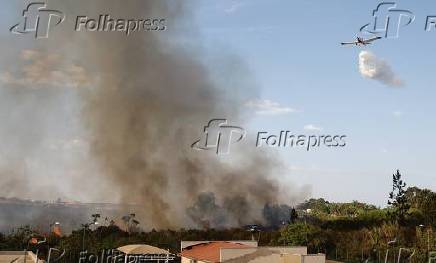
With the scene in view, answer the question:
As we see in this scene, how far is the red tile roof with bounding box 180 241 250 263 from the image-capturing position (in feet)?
95.2

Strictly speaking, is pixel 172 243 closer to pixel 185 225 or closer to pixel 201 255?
pixel 201 255

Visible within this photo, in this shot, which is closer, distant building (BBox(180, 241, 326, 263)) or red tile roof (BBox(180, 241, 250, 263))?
distant building (BBox(180, 241, 326, 263))

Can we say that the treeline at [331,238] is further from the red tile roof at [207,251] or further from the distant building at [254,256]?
the distant building at [254,256]

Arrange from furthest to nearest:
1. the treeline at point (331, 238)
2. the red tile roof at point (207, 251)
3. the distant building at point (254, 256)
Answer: the treeline at point (331, 238), the red tile roof at point (207, 251), the distant building at point (254, 256)

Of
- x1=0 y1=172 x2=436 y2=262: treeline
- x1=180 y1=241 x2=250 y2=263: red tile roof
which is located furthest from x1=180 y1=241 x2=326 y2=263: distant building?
x1=0 y1=172 x2=436 y2=262: treeline

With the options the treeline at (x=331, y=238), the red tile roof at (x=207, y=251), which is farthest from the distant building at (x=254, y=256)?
the treeline at (x=331, y=238)

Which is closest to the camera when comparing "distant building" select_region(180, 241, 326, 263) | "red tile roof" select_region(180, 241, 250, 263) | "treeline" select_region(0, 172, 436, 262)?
"distant building" select_region(180, 241, 326, 263)

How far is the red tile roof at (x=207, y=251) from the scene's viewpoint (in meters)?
29.0

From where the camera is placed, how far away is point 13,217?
420 feet

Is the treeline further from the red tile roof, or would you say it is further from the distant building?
the distant building

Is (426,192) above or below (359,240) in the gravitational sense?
above

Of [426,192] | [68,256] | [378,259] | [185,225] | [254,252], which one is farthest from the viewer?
[426,192]

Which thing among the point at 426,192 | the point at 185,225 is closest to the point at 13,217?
the point at 185,225

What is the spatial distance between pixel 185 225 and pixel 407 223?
92.4 ft
